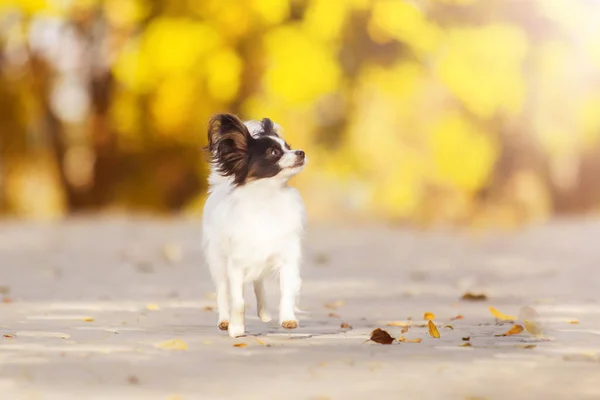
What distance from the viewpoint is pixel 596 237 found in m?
20.4

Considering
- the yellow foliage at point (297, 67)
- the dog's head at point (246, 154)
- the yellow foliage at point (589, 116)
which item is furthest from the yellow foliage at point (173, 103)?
the dog's head at point (246, 154)

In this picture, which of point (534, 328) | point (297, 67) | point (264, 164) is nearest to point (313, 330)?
point (264, 164)

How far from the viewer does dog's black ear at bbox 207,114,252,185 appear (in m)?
7.50

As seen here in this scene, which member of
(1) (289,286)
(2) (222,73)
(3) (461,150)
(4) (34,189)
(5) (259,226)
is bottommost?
(1) (289,286)

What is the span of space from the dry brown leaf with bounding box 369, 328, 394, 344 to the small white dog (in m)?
0.66

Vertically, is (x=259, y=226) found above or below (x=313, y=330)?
above

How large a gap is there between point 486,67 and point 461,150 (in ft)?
6.63

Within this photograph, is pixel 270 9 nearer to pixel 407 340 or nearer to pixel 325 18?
pixel 325 18

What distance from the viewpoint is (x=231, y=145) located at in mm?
7602

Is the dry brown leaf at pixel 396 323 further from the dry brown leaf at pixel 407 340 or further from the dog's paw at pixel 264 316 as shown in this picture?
the dry brown leaf at pixel 407 340

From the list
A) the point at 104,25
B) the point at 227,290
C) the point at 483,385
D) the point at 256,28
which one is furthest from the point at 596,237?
the point at 483,385

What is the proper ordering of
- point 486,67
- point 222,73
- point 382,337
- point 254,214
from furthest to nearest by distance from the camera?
point 222,73
point 486,67
point 254,214
point 382,337

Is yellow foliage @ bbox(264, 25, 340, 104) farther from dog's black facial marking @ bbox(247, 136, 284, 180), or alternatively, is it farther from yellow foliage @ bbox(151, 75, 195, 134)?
dog's black facial marking @ bbox(247, 136, 284, 180)

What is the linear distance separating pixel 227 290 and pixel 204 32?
668 inches
